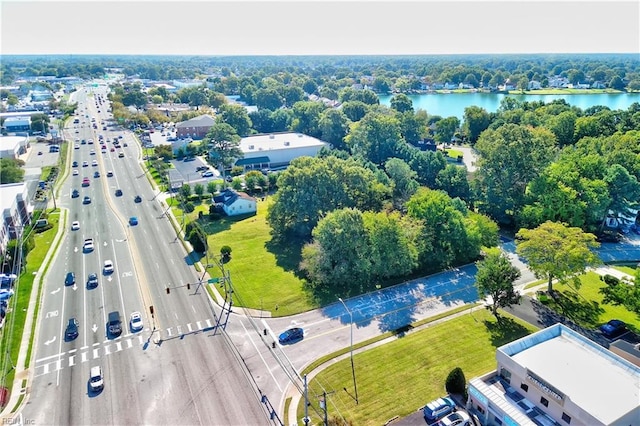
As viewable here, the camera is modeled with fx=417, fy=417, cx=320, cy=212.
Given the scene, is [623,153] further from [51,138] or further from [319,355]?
[51,138]

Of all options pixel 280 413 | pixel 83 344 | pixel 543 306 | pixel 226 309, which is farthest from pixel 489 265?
pixel 83 344

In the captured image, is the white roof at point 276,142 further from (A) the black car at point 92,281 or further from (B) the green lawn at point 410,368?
(B) the green lawn at point 410,368

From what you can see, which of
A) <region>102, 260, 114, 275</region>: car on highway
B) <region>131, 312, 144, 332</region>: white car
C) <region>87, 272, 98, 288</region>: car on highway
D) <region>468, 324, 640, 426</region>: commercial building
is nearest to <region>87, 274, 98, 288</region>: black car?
<region>87, 272, 98, 288</region>: car on highway

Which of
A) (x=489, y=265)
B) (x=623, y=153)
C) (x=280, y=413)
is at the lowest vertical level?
(x=280, y=413)

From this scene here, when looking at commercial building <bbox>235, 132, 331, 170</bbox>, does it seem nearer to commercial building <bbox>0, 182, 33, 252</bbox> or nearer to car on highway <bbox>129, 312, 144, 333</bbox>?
commercial building <bbox>0, 182, 33, 252</bbox>

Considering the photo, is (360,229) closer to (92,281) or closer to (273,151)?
(92,281)
